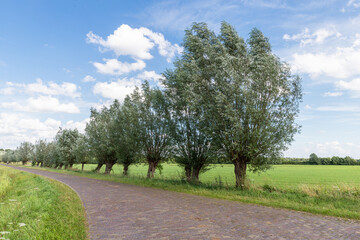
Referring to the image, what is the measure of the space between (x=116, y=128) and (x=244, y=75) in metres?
18.5

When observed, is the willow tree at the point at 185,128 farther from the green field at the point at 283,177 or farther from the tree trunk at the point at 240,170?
the tree trunk at the point at 240,170

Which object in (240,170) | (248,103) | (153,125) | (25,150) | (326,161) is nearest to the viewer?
(248,103)

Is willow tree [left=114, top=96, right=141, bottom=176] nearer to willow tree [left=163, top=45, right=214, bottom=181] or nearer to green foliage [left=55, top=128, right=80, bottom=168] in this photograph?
willow tree [left=163, top=45, right=214, bottom=181]

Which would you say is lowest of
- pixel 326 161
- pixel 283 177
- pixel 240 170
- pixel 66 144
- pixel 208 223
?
pixel 283 177

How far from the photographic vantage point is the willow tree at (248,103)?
608 inches

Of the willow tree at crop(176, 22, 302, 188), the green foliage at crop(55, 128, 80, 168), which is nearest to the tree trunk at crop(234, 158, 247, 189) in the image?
the willow tree at crop(176, 22, 302, 188)

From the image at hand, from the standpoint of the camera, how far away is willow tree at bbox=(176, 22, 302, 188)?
15.5m

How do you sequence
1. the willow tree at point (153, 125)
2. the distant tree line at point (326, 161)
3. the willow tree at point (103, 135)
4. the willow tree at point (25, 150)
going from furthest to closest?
the willow tree at point (25, 150), the distant tree line at point (326, 161), the willow tree at point (103, 135), the willow tree at point (153, 125)

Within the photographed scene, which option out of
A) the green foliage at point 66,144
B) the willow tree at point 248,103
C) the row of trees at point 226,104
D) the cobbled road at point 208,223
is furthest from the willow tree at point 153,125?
the green foliage at point 66,144

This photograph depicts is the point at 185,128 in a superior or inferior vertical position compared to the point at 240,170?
superior

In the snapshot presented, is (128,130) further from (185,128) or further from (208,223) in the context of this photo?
(208,223)

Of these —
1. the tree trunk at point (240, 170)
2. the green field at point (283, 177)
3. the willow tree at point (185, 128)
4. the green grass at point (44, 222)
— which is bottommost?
the green field at point (283, 177)

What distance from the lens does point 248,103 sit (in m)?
15.3

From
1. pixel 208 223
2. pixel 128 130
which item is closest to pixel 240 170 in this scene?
pixel 208 223
